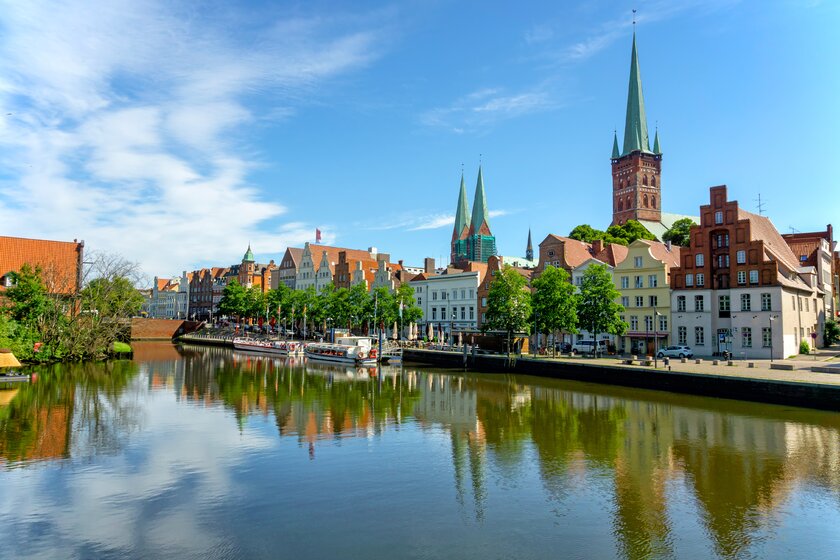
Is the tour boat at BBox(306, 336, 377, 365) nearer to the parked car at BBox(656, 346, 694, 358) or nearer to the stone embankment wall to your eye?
the parked car at BBox(656, 346, 694, 358)

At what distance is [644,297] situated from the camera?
62938 mm

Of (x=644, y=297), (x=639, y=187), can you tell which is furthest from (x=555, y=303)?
(x=639, y=187)

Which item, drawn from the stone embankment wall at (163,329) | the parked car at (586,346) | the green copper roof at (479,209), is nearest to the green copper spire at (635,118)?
the green copper roof at (479,209)

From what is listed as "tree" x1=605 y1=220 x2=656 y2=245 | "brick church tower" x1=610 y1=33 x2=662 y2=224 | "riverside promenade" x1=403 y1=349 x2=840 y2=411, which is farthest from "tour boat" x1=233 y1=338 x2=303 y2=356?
"brick church tower" x1=610 y1=33 x2=662 y2=224

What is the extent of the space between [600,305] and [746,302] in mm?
13588

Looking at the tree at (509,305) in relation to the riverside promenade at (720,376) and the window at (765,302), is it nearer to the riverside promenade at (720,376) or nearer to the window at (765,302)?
the riverside promenade at (720,376)

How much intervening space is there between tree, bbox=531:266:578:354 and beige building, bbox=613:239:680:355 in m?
8.76

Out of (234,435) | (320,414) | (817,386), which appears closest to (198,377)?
(320,414)

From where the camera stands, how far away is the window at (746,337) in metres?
54.2

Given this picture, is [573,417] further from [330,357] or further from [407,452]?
[330,357]

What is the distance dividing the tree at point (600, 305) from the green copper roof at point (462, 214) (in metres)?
97.7

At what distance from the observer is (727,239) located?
56750mm

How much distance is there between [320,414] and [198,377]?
24.2 m

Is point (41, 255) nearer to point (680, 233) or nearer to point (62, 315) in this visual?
point (62, 315)
